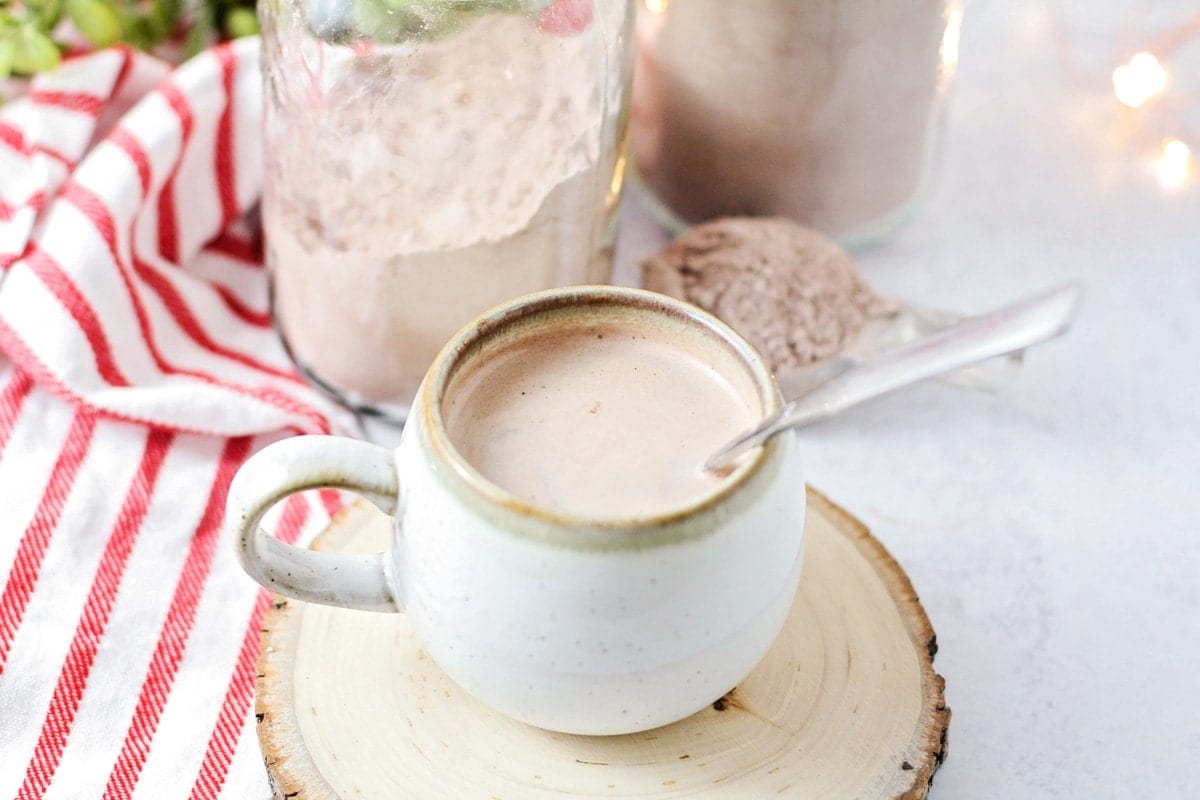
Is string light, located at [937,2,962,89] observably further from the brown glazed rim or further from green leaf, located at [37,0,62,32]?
green leaf, located at [37,0,62,32]

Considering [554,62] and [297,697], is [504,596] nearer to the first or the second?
[297,697]

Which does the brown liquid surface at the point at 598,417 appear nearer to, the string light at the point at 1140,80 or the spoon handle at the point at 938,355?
the spoon handle at the point at 938,355

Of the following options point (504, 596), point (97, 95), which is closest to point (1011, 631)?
point (504, 596)

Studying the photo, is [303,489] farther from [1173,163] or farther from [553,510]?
[1173,163]

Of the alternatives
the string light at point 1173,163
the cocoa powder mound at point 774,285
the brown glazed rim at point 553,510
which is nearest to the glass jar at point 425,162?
the cocoa powder mound at point 774,285

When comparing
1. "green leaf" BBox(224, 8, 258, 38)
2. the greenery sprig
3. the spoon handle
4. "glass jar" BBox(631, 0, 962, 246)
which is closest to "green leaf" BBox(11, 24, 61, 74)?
the greenery sprig

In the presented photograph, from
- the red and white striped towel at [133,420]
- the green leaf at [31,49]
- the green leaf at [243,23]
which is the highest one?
the green leaf at [31,49]
